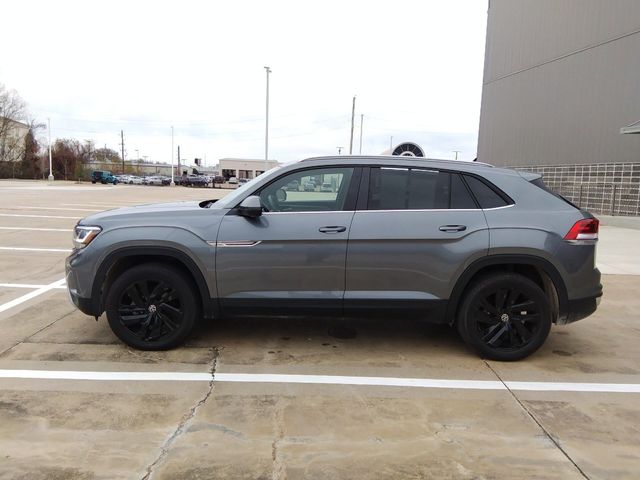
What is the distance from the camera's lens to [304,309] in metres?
4.41

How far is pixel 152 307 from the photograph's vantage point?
448 cm

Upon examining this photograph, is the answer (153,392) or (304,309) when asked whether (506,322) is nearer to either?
(304,309)

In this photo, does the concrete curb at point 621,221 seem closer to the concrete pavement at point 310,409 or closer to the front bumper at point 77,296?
the concrete pavement at point 310,409

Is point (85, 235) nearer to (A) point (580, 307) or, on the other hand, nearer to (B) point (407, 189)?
(B) point (407, 189)

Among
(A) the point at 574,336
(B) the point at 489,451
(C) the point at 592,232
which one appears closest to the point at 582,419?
(B) the point at 489,451

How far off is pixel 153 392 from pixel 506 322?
306cm

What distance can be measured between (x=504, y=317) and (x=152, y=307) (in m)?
3.18

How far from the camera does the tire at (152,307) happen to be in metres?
4.42

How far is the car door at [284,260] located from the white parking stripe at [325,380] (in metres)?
0.61

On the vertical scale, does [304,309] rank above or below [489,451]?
above

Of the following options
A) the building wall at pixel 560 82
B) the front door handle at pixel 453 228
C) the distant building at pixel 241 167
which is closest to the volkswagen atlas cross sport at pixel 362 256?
the front door handle at pixel 453 228

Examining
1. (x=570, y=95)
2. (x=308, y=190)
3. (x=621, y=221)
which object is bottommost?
(x=621, y=221)

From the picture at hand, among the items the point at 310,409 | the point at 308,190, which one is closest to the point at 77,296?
the point at 308,190

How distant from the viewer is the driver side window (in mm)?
4516
